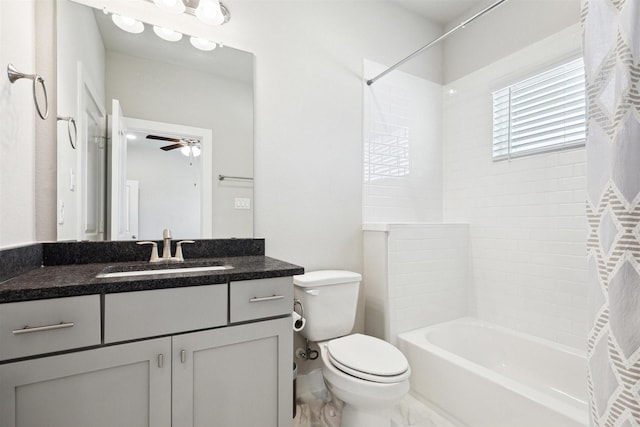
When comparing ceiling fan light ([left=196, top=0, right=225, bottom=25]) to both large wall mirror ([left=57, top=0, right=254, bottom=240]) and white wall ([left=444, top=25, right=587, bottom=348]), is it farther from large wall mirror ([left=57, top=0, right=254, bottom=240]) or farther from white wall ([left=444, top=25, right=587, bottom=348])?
white wall ([left=444, top=25, right=587, bottom=348])

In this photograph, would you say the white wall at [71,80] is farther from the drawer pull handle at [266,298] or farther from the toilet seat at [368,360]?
the toilet seat at [368,360]

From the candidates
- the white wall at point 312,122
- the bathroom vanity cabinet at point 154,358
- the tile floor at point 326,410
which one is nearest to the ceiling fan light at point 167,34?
the white wall at point 312,122

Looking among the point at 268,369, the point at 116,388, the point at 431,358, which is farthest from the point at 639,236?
the point at 116,388

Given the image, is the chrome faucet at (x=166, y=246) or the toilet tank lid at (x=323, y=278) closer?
the chrome faucet at (x=166, y=246)

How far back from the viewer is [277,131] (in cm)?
194

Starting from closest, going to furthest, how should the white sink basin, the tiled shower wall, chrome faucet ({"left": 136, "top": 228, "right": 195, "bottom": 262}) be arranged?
the white sink basin, chrome faucet ({"left": 136, "top": 228, "right": 195, "bottom": 262}), the tiled shower wall

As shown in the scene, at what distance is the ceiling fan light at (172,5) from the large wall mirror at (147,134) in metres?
0.13

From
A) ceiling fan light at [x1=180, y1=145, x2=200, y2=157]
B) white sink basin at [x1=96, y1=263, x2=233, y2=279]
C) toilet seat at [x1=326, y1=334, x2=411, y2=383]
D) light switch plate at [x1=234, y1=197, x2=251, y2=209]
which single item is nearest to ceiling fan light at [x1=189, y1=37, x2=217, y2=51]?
ceiling fan light at [x1=180, y1=145, x2=200, y2=157]

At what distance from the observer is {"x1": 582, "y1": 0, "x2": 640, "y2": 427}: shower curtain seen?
760 millimetres

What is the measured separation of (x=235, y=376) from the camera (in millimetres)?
1174

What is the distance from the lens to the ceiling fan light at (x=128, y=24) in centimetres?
152

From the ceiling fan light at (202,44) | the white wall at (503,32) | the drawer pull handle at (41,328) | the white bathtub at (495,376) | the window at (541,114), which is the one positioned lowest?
the white bathtub at (495,376)

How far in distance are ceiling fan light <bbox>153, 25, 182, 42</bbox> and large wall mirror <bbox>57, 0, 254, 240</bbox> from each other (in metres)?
0.03

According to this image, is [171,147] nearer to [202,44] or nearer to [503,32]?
[202,44]
